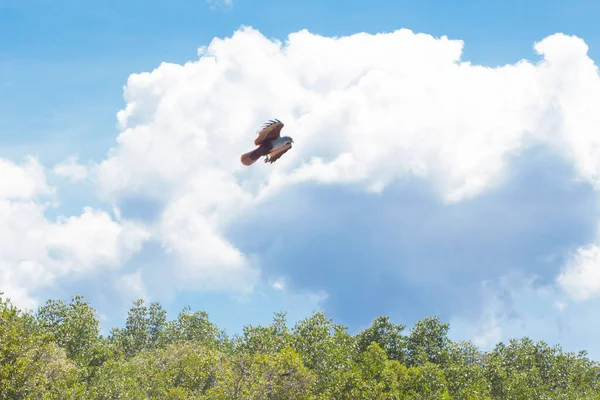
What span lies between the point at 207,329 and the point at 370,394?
59.5m

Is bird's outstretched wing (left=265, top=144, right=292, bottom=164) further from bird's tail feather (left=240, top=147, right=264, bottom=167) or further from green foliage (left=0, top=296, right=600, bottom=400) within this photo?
green foliage (left=0, top=296, right=600, bottom=400)

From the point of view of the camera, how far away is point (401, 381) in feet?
153

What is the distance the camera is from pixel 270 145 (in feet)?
77.8

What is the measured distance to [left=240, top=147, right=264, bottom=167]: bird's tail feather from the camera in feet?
78.1

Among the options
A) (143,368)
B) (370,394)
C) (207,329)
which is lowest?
(370,394)

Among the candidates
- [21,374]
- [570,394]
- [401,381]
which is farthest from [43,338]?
[570,394]

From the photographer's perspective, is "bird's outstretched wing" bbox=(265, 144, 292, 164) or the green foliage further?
the green foliage

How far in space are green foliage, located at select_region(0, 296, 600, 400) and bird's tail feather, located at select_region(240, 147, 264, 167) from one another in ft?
65.3

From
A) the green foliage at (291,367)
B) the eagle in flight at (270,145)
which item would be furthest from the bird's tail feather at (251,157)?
the green foliage at (291,367)

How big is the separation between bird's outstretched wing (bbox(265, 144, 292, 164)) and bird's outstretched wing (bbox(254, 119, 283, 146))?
Result: 23.8 inches

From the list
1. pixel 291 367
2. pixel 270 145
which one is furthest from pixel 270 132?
pixel 291 367

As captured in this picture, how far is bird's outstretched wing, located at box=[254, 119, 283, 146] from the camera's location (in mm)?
23281

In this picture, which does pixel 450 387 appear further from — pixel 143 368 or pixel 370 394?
pixel 143 368

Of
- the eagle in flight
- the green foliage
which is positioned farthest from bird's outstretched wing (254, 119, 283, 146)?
the green foliage
